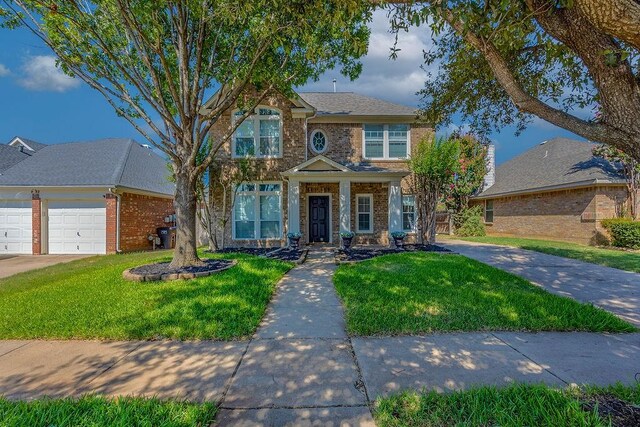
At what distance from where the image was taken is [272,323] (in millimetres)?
4539

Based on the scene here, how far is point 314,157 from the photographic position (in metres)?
12.9

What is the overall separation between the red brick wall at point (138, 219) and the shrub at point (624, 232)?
2197 cm

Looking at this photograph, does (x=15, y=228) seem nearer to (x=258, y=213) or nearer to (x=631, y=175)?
(x=258, y=213)

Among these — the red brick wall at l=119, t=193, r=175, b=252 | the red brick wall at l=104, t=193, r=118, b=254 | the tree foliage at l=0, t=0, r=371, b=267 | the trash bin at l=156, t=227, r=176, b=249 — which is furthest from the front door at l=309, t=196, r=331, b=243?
the red brick wall at l=104, t=193, r=118, b=254

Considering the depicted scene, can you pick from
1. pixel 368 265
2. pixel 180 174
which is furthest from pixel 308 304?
pixel 180 174

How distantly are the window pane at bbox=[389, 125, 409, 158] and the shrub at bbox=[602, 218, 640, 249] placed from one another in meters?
9.80

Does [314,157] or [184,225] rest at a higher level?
[314,157]

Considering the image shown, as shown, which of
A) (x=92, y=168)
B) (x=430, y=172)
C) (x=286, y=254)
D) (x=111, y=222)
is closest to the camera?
(x=286, y=254)

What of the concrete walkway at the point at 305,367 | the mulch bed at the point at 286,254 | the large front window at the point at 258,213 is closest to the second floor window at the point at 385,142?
the large front window at the point at 258,213

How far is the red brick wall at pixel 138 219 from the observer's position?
1310 centimetres

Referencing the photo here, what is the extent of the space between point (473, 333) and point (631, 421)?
1822 mm

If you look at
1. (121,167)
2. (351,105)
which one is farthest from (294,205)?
(121,167)

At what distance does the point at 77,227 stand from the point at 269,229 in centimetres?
860

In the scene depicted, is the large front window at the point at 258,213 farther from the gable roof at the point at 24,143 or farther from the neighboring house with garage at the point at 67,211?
the gable roof at the point at 24,143
